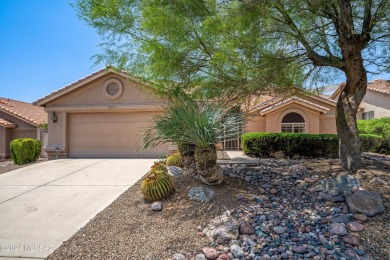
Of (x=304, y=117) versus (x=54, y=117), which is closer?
(x=54, y=117)

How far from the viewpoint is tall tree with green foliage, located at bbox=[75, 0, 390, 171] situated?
5.56 meters

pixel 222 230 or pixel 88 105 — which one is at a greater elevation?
pixel 88 105

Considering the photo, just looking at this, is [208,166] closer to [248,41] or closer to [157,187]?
[157,187]

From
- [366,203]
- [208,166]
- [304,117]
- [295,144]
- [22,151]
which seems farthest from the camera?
[304,117]

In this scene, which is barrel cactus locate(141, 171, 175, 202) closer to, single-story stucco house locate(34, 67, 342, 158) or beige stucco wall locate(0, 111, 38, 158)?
single-story stucco house locate(34, 67, 342, 158)

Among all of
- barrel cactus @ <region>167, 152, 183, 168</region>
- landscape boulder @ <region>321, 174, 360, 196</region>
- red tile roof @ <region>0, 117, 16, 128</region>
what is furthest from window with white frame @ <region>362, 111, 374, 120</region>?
red tile roof @ <region>0, 117, 16, 128</region>

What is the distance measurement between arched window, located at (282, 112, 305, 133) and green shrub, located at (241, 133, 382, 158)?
421 cm

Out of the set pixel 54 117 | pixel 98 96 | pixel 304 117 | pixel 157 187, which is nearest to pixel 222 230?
pixel 157 187

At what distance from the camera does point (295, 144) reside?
10062mm

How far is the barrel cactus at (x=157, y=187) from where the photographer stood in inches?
200

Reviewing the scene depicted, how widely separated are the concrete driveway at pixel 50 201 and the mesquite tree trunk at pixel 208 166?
2.26 m

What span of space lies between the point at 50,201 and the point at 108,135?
7.70 meters

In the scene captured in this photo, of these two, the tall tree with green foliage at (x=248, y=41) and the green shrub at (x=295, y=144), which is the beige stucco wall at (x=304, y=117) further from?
the tall tree with green foliage at (x=248, y=41)

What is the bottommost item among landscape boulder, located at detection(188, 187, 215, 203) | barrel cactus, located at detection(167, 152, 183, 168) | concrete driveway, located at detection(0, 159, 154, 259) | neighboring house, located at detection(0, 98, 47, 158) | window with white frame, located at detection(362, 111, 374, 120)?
concrete driveway, located at detection(0, 159, 154, 259)
